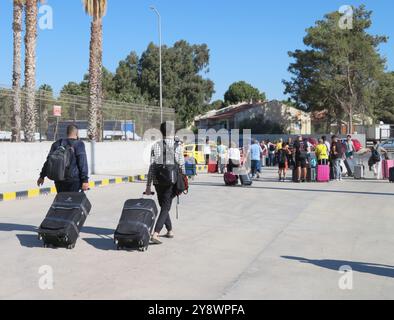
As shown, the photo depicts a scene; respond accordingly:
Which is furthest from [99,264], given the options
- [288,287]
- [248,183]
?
[248,183]

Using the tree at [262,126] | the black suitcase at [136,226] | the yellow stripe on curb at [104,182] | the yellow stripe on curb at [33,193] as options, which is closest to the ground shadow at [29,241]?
the black suitcase at [136,226]

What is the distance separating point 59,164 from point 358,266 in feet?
14.6

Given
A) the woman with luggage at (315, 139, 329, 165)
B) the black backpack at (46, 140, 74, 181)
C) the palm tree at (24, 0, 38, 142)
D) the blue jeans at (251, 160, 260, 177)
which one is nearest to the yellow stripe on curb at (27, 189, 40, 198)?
the palm tree at (24, 0, 38, 142)

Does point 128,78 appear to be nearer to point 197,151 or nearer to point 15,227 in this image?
point 197,151

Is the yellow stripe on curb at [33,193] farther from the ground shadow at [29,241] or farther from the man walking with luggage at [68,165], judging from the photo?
the man walking with luggage at [68,165]

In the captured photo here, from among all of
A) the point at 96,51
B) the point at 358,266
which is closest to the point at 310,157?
the point at 96,51

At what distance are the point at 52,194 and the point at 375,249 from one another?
11220mm

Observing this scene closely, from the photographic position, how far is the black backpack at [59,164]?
28.0 ft

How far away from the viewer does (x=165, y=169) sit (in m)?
8.54

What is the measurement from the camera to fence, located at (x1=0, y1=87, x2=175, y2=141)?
20.6m

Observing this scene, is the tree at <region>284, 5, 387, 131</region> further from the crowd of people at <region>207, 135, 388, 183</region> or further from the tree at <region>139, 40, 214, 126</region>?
the crowd of people at <region>207, 135, 388, 183</region>
